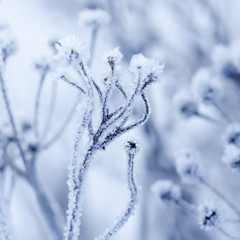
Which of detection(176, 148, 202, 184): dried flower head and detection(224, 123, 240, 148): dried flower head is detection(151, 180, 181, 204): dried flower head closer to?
detection(176, 148, 202, 184): dried flower head

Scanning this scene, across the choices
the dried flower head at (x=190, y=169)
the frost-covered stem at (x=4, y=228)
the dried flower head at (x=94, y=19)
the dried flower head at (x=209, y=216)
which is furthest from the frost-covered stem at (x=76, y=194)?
the dried flower head at (x=94, y=19)

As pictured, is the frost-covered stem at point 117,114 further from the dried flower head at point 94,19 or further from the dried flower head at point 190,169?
the dried flower head at point 94,19

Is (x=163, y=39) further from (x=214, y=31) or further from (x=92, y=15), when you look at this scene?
(x=92, y=15)

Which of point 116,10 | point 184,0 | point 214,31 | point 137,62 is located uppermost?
point 184,0

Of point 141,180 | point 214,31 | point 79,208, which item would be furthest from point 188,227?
point 79,208

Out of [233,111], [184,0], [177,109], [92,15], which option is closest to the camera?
[92,15]

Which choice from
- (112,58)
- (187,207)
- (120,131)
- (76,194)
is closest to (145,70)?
(112,58)

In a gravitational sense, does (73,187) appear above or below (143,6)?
below

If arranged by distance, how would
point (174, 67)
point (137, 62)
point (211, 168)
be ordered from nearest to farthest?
1. point (137, 62)
2. point (174, 67)
3. point (211, 168)
